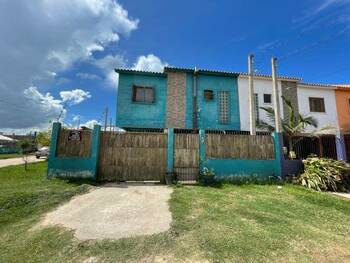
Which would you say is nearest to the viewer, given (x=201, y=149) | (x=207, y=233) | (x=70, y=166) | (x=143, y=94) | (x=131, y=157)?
(x=207, y=233)

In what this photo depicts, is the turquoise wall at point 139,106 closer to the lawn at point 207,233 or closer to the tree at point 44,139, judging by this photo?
the lawn at point 207,233

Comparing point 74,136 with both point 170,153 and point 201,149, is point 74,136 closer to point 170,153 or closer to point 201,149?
point 170,153

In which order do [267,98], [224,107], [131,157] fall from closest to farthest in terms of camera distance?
[131,157]
[224,107]
[267,98]

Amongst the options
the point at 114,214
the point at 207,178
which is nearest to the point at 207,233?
the point at 114,214

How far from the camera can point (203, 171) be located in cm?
972

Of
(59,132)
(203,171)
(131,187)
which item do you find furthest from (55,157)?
(203,171)

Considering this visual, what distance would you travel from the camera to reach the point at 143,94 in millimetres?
14922

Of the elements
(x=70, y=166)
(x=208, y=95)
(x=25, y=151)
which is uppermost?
(x=208, y=95)

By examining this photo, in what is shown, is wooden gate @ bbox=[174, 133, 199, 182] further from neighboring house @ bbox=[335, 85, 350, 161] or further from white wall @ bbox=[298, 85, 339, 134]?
neighboring house @ bbox=[335, 85, 350, 161]

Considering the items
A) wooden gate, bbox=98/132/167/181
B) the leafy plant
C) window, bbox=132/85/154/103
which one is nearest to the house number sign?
wooden gate, bbox=98/132/167/181

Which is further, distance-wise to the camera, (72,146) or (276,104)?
(276,104)

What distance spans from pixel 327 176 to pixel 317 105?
31.8ft

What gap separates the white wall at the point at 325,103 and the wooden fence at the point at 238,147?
26.8ft

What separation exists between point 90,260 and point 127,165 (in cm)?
622
